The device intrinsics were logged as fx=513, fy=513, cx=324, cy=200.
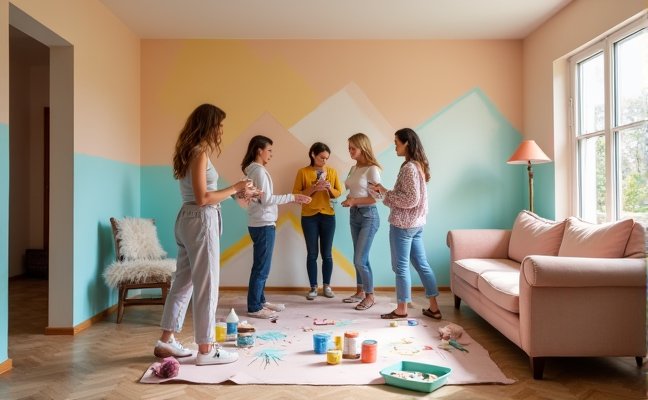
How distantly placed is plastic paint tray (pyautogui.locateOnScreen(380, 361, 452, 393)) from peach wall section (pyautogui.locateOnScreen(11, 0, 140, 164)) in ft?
9.30

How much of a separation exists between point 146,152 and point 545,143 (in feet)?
13.2

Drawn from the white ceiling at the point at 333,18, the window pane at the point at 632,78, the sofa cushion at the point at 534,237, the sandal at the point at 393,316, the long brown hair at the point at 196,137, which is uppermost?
the white ceiling at the point at 333,18

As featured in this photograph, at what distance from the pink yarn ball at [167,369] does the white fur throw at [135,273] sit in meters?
1.42

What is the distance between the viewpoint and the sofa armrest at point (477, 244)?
452cm

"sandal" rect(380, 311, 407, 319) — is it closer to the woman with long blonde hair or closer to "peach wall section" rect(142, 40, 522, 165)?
the woman with long blonde hair

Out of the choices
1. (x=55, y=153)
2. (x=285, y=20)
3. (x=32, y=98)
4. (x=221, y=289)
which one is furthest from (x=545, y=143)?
(x=32, y=98)

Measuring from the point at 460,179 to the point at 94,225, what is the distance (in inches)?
140

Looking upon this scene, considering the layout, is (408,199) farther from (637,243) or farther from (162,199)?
(162,199)

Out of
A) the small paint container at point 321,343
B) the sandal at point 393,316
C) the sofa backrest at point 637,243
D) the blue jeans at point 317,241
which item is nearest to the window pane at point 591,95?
the sofa backrest at point 637,243

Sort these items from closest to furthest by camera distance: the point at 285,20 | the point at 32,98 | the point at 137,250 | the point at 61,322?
the point at 61,322
the point at 137,250
the point at 285,20
the point at 32,98

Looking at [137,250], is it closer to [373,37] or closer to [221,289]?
[221,289]

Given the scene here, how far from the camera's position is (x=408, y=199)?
3.80 m

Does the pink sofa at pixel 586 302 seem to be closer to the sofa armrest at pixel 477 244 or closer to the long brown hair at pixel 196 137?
the sofa armrest at pixel 477 244

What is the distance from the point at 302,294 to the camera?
521 centimetres
